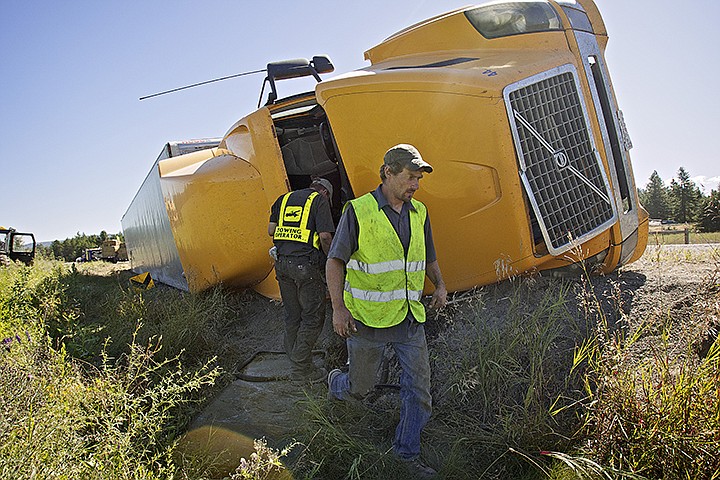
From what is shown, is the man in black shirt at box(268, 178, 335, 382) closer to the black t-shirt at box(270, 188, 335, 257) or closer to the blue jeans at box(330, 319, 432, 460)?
the black t-shirt at box(270, 188, 335, 257)

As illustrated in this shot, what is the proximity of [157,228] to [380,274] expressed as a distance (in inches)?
262

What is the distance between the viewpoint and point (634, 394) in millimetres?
2361

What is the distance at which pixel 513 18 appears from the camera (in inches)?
155

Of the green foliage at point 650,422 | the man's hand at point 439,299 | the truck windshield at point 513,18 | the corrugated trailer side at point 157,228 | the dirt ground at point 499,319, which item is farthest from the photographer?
the corrugated trailer side at point 157,228

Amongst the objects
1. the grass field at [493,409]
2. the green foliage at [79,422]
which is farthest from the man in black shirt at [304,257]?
the green foliage at [79,422]

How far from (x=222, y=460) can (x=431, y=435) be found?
1.10 meters

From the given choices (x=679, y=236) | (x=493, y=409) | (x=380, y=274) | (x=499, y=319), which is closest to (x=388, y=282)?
(x=380, y=274)

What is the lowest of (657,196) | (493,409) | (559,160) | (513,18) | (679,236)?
(657,196)

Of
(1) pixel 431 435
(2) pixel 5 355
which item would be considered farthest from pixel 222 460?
(2) pixel 5 355

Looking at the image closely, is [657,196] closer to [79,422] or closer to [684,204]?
[684,204]

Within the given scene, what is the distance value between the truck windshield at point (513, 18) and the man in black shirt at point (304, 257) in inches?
66.7

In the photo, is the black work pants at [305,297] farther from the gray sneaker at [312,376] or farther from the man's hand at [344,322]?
the man's hand at [344,322]

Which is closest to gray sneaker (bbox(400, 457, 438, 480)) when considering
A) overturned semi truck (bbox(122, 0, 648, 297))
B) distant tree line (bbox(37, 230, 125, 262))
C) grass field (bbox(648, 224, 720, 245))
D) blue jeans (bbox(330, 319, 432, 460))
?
blue jeans (bbox(330, 319, 432, 460))

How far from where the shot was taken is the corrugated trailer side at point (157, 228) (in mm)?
7277
